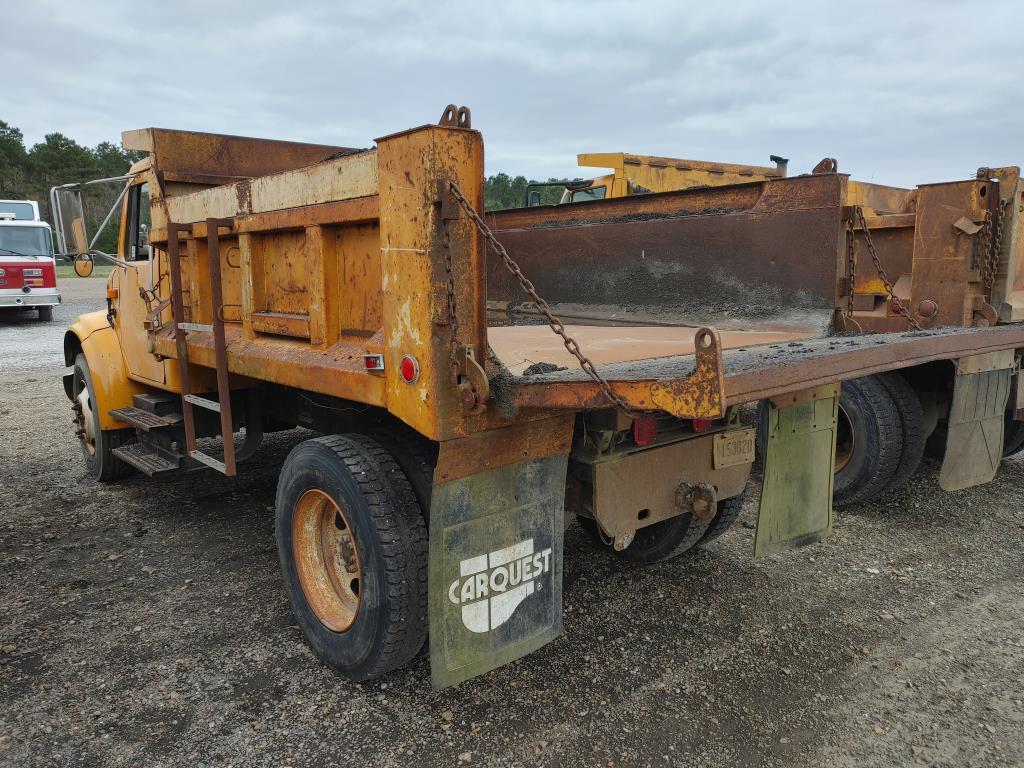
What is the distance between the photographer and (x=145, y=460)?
15.0ft

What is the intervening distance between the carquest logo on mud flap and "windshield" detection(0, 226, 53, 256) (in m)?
17.5

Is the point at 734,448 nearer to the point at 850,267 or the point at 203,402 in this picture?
the point at 850,267

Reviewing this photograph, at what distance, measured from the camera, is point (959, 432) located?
3912 millimetres

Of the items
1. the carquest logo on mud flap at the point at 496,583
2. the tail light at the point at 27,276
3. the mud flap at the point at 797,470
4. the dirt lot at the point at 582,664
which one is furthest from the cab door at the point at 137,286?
the tail light at the point at 27,276

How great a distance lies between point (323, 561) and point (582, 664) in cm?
114

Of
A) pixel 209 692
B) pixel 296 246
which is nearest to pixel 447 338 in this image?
pixel 296 246

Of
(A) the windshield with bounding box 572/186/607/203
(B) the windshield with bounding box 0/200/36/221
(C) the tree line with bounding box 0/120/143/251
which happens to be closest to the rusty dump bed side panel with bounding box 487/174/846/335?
(A) the windshield with bounding box 572/186/607/203

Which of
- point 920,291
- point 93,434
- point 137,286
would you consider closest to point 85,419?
point 93,434

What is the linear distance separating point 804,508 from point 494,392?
1.71 meters

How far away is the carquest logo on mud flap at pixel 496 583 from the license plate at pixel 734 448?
0.87m

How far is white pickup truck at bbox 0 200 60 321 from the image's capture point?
16.0 m

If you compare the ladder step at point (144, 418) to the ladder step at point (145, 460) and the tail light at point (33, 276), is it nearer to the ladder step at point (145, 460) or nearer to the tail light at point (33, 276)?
the ladder step at point (145, 460)

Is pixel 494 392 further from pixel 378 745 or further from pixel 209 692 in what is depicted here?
pixel 209 692

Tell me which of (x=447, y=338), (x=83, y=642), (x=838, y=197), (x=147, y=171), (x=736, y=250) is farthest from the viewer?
(x=147, y=171)
